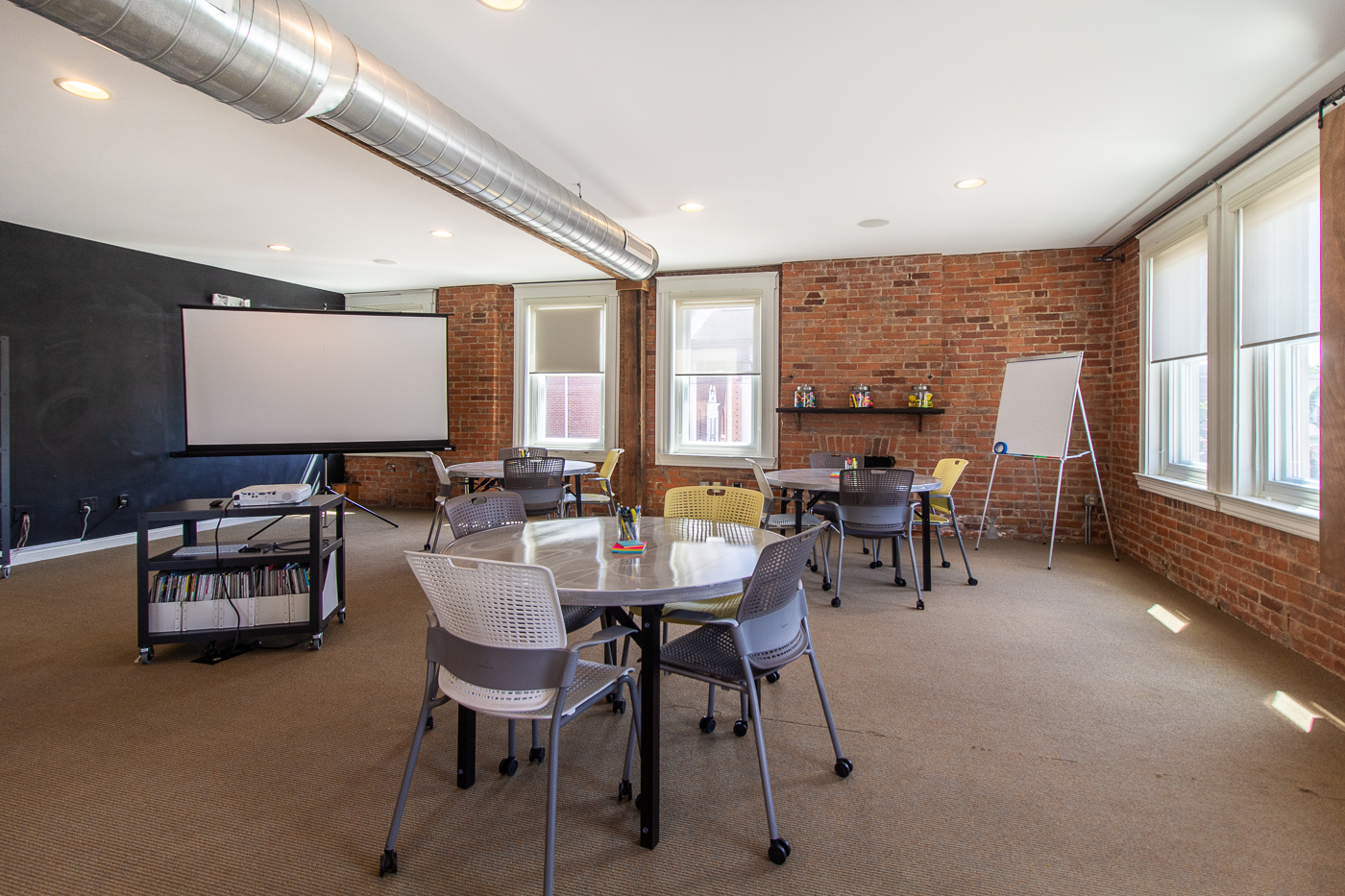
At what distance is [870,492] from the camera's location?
4.23 m

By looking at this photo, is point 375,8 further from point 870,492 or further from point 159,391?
point 159,391

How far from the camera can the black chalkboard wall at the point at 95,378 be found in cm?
538

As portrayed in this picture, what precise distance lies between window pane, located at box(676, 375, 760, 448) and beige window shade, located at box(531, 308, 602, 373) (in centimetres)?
122

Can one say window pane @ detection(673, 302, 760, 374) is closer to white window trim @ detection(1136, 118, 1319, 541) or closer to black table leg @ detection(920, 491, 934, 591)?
black table leg @ detection(920, 491, 934, 591)

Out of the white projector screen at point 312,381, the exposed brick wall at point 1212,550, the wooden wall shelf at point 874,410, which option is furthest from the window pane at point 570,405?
the exposed brick wall at point 1212,550

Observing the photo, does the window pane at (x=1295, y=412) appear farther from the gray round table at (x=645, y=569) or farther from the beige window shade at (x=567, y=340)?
the beige window shade at (x=567, y=340)

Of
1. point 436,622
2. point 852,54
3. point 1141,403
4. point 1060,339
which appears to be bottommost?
point 436,622

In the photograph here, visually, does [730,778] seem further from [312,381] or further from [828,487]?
[312,381]

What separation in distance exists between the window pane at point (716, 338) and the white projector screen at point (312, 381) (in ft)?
8.79

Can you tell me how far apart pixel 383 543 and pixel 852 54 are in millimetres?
5621

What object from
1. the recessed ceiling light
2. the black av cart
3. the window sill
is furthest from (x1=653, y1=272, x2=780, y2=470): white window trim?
the recessed ceiling light

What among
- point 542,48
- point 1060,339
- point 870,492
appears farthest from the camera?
point 1060,339

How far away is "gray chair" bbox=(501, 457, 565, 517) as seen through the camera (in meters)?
5.23

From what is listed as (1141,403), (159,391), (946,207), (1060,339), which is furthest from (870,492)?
(159,391)
